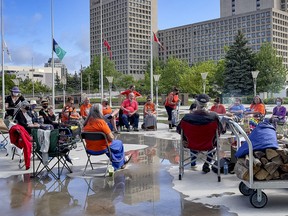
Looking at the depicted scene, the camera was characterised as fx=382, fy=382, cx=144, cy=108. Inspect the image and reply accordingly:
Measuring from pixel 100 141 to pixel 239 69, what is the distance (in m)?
47.9

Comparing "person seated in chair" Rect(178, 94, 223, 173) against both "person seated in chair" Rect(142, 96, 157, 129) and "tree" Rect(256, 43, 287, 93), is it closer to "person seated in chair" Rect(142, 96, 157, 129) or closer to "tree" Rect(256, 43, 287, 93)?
"person seated in chair" Rect(142, 96, 157, 129)

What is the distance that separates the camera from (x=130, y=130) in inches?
656

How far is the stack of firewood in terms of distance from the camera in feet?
17.7

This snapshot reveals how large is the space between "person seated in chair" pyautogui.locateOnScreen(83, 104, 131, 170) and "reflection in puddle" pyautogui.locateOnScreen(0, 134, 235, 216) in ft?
1.02

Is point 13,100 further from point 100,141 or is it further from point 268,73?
point 268,73

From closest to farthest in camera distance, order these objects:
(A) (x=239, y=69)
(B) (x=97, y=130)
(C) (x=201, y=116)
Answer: (C) (x=201, y=116) → (B) (x=97, y=130) → (A) (x=239, y=69)

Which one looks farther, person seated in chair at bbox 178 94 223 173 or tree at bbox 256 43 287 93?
tree at bbox 256 43 287 93

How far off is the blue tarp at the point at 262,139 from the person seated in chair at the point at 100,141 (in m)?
2.88

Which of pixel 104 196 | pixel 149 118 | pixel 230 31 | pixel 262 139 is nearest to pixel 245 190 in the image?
pixel 262 139

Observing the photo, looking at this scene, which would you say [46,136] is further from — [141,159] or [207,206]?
[207,206]

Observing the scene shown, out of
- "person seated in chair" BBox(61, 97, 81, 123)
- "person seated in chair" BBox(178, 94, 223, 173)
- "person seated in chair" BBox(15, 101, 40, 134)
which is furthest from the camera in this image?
"person seated in chair" BBox(61, 97, 81, 123)

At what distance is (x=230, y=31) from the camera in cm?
17088

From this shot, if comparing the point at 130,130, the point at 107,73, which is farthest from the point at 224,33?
the point at 130,130

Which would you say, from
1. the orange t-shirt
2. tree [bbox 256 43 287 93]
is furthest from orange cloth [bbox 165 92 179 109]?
tree [bbox 256 43 287 93]
